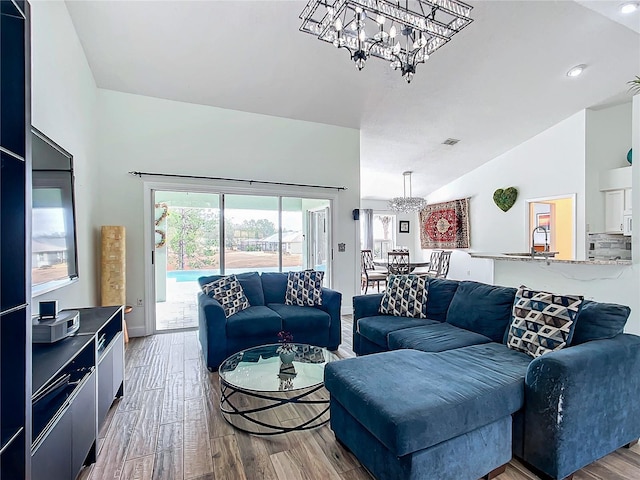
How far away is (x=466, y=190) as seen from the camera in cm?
788

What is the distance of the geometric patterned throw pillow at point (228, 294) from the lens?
3433 millimetres

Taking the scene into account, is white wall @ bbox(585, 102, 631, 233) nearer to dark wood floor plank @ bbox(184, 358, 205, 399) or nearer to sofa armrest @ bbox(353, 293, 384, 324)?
sofa armrest @ bbox(353, 293, 384, 324)

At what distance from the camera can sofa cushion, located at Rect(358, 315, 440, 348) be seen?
2.88m

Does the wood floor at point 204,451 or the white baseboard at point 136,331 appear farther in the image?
the white baseboard at point 136,331

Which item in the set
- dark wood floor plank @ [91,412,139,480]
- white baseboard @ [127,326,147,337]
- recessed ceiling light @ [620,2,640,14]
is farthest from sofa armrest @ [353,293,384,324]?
recessed ceiling light @ [620,2,640,14]

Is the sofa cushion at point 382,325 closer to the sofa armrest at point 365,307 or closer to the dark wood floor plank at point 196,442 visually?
the sofa armrest at point 365,307

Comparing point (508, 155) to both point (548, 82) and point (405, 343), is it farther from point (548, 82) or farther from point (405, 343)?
point (405, 343)

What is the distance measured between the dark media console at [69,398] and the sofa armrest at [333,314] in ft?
6.80

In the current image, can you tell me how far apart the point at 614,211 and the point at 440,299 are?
14.6ft

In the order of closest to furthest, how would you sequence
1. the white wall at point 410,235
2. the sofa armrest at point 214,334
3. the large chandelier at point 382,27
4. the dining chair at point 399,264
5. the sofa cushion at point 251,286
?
the large chandelier at point 382,27
the sofa armrest at point 214,334
the sofa cushion at point 251,286
the dining chair at point 399,264
the white wall at point 410,235

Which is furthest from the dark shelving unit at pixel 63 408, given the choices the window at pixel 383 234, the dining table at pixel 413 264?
the window at pixel 383 234

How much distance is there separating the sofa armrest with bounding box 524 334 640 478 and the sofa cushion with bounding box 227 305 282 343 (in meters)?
2.20

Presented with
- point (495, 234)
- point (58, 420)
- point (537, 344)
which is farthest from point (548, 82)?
point (58, 420)

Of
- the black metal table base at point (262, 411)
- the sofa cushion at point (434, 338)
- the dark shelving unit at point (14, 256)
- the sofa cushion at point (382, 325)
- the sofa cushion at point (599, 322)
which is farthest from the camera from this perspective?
the sofa cushion at point (382, 325)
